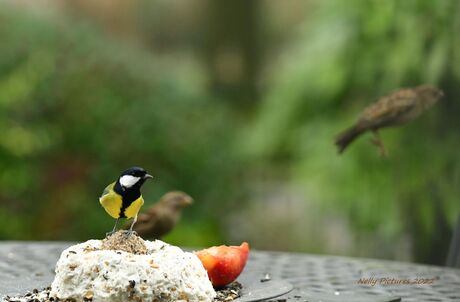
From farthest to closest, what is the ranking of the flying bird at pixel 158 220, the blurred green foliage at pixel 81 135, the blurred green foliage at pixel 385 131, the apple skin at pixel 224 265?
the blurred green foliage at pixel 81 135, the blurred green foliage at pixel 385 131, the flying bird at pixel 158 220, the apple skin at pixel 224 265

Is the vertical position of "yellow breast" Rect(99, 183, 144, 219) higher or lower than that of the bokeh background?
lower

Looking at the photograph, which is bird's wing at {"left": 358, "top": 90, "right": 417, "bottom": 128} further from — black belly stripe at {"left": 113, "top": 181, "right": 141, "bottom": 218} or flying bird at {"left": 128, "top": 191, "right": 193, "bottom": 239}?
black belly stripe at {"left": 113, "top": 181, "right": 141, "bottom": 218}

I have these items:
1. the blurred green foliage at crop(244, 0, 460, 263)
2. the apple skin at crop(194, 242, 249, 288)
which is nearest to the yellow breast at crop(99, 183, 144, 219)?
the apple skin at crop(194, 242, 249, 288)

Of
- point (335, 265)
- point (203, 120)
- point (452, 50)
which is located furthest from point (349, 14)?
point (335, 265)

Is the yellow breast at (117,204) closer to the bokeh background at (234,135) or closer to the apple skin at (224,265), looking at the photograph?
the apple skin at (224,265)

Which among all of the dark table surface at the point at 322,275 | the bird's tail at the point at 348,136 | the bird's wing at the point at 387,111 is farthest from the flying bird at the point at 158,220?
the bird's wing at the point at 387,111

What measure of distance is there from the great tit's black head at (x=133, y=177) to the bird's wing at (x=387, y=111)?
148 centimetres

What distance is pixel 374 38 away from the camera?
6.23 m

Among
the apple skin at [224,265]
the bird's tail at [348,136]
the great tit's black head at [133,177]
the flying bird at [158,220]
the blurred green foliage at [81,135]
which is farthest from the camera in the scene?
the blurred green foliage at [81,135]

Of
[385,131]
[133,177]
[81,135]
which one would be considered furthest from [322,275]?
[81,135]

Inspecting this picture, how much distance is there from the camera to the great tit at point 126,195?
2.78m

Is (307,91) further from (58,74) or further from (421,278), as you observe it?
(421,278)

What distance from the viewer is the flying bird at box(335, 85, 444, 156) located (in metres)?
3.97

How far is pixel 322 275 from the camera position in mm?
3410
